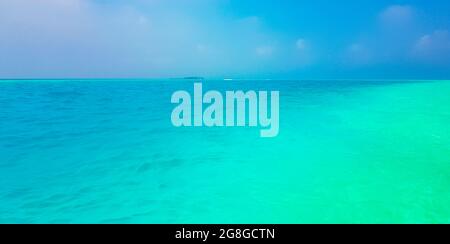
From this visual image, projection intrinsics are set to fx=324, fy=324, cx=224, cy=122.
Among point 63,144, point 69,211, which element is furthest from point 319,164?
point 63,144

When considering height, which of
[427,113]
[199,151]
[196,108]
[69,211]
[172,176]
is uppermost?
[427,113]

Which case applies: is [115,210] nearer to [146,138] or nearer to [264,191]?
[264,191]

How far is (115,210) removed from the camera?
2.11 metres

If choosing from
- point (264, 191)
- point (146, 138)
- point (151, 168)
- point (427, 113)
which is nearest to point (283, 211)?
point (264, 191)

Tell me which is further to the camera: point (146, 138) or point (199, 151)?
point (146, 138)

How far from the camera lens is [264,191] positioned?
7.71ft

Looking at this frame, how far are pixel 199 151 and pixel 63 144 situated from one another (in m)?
1.62

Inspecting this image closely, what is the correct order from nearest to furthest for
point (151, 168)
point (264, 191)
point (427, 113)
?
point (264, 191), point (151, 168), point (427, 113)

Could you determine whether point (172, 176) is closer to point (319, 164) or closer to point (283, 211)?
point (283, 211)

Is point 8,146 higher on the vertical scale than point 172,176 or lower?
higher
